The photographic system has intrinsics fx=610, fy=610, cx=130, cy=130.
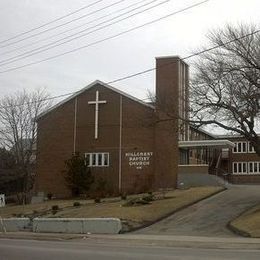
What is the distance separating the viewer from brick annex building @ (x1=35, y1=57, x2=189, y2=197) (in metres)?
60.8

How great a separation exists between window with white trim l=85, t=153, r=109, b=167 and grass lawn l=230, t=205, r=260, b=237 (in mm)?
29983

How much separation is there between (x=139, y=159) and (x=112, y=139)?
3.86 metres

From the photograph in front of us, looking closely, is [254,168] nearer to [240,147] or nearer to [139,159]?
[240,147]

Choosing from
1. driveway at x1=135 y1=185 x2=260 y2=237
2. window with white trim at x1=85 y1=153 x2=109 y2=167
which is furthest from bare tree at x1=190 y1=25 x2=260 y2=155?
window with white trim at x1=85 y1=153 x2=109 y2=167

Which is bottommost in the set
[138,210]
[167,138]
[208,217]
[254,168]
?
[208,217]

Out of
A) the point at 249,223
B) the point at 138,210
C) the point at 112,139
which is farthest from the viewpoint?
the point at 112,139

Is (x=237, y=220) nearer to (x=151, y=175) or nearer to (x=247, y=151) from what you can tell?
(x=151, y=175)

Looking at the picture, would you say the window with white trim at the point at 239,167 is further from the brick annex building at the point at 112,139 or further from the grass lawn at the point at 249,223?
the grass lawn at the point at 249,223

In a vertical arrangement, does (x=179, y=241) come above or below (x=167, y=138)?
below

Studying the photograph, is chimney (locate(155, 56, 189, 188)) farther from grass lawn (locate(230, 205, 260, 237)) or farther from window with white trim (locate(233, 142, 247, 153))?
grass lawn (locate(230, 205, 260, 237))

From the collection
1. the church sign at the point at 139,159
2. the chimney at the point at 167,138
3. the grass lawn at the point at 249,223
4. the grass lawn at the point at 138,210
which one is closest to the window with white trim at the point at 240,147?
the chimney at the point at 167,138

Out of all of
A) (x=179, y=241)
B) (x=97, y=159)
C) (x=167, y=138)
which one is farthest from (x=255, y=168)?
(x=179, y=241)

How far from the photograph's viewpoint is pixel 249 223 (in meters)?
30.2

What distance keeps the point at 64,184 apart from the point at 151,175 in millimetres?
10258
